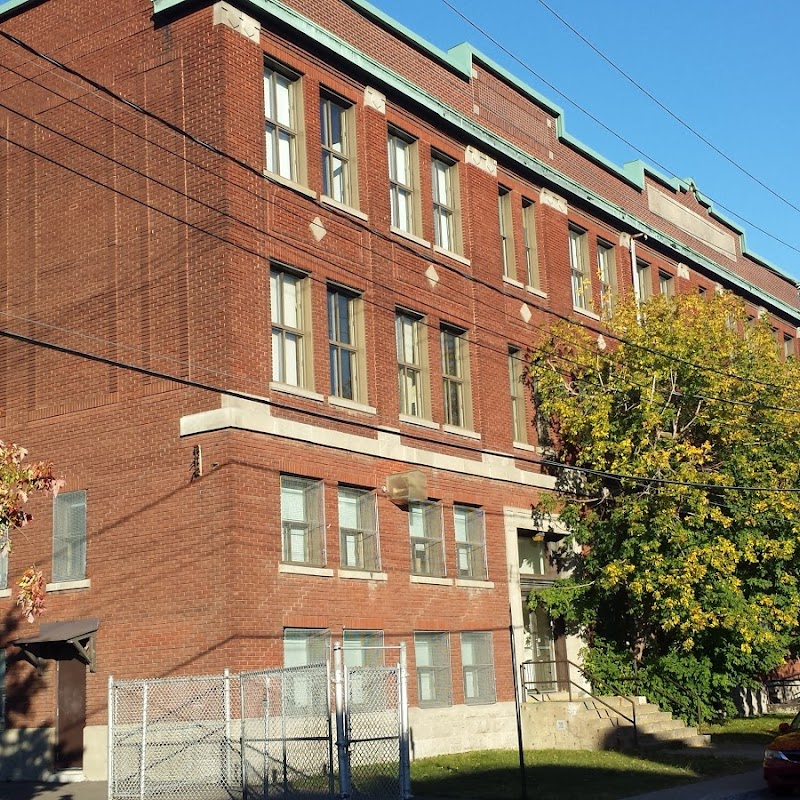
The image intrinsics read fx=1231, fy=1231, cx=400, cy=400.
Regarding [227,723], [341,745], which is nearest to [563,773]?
[227,723]

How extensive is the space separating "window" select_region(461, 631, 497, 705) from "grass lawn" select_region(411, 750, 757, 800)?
4.62 ft

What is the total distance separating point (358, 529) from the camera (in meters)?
24.9

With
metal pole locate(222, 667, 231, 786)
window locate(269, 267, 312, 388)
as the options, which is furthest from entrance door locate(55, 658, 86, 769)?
window locate(269, 267, 312, 388)

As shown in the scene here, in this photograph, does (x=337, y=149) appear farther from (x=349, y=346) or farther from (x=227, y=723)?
(x=227, y=723)

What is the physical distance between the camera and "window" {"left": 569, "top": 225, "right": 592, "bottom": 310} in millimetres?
33656

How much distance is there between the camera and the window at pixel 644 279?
37031 mm

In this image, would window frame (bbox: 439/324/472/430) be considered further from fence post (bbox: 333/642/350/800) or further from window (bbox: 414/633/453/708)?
fence post (bbox: 333/642/350/800)

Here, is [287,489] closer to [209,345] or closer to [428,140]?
[209,345]

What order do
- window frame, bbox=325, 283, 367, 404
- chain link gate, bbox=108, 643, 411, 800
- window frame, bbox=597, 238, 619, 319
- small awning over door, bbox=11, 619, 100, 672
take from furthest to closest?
window frame, bbox=597, 238, 619, 319 → window frame, bbox=325, 283, 367, 404 → small awning over door, bbox=11, 619, 100, 672 → chain link gate, bbox=108, 643, 411, 800

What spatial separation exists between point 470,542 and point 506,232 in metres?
8.36

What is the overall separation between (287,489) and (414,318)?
19.9ft

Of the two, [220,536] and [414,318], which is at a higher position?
[414,318]

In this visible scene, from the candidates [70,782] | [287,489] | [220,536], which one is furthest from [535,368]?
[70,782]

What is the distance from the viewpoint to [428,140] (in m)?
28.8
